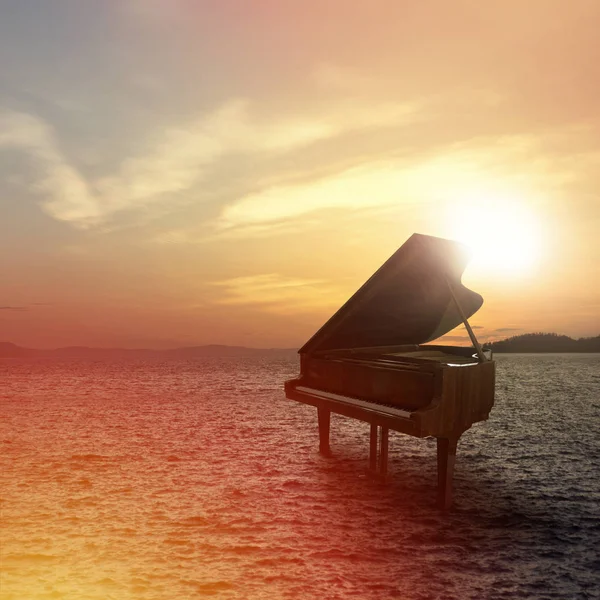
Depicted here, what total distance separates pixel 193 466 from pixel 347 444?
2585mm

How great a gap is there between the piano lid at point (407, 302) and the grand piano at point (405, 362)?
0.01m

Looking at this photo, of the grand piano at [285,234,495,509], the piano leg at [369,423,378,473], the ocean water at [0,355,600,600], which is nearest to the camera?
the ocean water at [0,355,600,600]

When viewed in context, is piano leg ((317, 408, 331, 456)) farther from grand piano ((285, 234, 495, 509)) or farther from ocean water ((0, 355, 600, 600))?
ocean water ((0, 355, 600, 600))

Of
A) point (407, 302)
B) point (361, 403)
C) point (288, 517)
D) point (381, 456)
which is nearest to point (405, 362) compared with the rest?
point (361, 403)

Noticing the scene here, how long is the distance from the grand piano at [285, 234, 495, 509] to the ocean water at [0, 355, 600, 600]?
72 centimetres

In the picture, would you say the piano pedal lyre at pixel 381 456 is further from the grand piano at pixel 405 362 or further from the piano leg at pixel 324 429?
the piano leg at pixel 324 429

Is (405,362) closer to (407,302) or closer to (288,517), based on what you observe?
(407,302)

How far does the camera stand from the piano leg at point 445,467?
5.17 meters

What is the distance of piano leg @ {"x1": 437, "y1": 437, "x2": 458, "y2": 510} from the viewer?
5.17 meters

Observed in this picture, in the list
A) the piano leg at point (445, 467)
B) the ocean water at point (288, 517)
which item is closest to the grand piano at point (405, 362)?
the piano leg at point (445, 467)

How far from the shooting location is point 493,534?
187 inches

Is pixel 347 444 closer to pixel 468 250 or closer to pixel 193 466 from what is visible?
pixel 193 466

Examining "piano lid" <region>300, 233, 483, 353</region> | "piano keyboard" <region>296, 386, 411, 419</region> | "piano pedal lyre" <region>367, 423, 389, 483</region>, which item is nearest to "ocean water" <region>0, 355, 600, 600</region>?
"piano pedal lyre" <region>367, 423, 389, 483</region>

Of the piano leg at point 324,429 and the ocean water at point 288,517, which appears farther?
the piano leg at point 324,429
